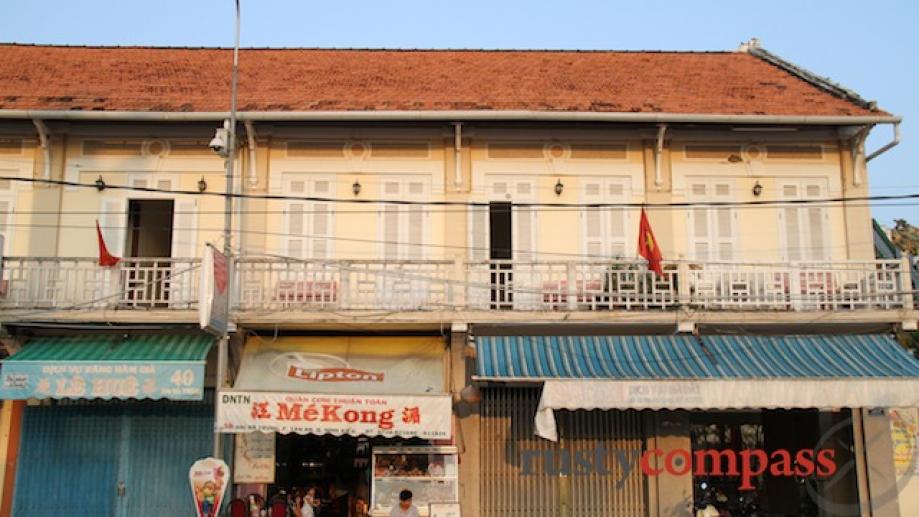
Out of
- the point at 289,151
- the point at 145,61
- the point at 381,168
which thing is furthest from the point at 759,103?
the point at 145,61

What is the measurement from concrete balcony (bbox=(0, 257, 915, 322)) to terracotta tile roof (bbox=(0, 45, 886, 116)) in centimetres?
260

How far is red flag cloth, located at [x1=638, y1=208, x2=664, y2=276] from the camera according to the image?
12508 millimetres

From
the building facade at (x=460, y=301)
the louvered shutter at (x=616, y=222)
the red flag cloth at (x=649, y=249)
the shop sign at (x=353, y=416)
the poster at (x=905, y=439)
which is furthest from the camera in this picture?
the louvered shutter at (x=616, y=222)

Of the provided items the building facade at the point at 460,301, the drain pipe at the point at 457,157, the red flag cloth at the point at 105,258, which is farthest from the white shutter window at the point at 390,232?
the red flag cloth at the point at 105,258

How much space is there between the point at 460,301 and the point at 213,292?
3.43 metres

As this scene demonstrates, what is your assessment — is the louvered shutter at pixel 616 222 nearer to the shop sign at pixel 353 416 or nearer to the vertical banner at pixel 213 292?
the shop sign at pixel 353 416

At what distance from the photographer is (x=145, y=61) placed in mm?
16719

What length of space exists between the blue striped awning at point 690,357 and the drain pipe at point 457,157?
8.78 ft

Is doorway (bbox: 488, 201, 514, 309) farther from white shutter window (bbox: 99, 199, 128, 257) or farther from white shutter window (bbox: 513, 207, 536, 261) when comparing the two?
white shutter window (bbox: 99, 199, 128, 257)

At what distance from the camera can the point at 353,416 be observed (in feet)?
39.5

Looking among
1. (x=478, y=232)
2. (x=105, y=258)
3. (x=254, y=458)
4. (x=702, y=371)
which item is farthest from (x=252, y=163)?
(x=702, y=371)

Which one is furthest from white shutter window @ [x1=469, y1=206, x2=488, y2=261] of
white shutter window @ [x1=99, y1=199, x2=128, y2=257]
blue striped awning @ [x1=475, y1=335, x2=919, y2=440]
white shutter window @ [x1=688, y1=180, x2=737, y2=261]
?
white shutter window @ [x1=99, y1=199, x2=128, y2=257]

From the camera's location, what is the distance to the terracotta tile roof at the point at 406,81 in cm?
1423

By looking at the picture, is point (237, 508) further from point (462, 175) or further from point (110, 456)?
point (462, 175)
